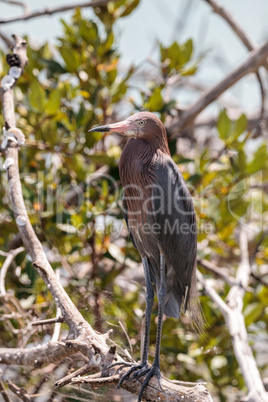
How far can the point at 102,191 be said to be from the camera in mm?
2824

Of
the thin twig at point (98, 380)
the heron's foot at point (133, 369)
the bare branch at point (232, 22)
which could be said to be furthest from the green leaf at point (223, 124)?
the thin twig at point (98, 380)

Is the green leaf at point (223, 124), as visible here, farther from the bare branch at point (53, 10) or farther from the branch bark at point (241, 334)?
the bare branch at point (53, 10)

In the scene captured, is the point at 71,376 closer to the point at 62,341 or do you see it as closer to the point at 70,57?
the point at 62,341

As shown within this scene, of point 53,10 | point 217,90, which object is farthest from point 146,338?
point 53,10

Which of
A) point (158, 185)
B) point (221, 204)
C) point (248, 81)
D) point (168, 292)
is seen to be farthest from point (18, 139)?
point (248, 81)

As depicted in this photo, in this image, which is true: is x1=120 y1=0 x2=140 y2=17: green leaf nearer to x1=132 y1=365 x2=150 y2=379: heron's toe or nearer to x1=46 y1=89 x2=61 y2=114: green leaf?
x1=46 y1=89 x2=61 y2=114: green leaf

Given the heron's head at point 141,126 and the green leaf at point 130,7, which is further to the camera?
the green leaf at point 130,7

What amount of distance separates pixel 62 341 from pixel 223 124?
1.68 m

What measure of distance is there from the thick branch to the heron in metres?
1.27

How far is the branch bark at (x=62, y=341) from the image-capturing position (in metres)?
1.62

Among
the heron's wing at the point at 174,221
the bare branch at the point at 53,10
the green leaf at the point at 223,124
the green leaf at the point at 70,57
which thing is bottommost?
the heron's wing at the point at 174,221

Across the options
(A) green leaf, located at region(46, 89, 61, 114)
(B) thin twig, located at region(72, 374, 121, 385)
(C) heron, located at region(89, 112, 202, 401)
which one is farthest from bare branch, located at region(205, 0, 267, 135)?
(B) thin twig, located at region(72, 374, 121, 385)

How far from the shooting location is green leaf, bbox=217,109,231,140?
2.90 metres

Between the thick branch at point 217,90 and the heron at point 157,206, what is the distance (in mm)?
1270
